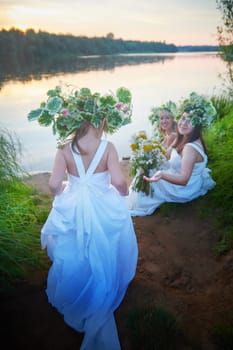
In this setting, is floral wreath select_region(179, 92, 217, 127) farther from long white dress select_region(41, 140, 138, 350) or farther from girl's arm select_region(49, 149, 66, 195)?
girl's arm select_region(49, 149, 66, 195)

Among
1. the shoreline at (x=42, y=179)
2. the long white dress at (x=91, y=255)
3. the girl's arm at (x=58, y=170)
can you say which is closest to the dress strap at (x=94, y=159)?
the long white dress at (x=91, y=255)

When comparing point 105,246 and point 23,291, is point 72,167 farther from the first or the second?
point 23,291

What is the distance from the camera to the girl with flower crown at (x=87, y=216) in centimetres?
260

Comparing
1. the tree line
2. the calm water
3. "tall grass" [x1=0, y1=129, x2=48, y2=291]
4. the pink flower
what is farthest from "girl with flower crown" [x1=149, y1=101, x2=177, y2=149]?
the tree line

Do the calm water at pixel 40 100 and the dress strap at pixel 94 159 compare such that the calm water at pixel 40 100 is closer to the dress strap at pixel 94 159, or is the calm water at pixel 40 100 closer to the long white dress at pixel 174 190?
the long white dress at pixel 174 190

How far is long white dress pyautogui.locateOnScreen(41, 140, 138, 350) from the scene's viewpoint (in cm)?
252

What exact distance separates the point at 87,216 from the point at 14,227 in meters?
1.39

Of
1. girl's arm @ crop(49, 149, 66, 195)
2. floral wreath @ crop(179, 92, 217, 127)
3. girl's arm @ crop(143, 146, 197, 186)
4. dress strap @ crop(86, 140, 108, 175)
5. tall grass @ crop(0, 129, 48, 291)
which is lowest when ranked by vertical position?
tall grass @ crop(0, 129, 48, 291)

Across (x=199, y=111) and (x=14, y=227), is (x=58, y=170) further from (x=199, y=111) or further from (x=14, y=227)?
(x=199, y=111)

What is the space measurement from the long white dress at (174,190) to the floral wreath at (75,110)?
6.72 ft

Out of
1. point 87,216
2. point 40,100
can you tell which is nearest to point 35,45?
point 40,100

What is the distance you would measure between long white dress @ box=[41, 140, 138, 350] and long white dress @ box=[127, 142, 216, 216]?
183cm

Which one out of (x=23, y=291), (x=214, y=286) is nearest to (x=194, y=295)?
(x=214, y=286)

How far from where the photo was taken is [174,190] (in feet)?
15.2
